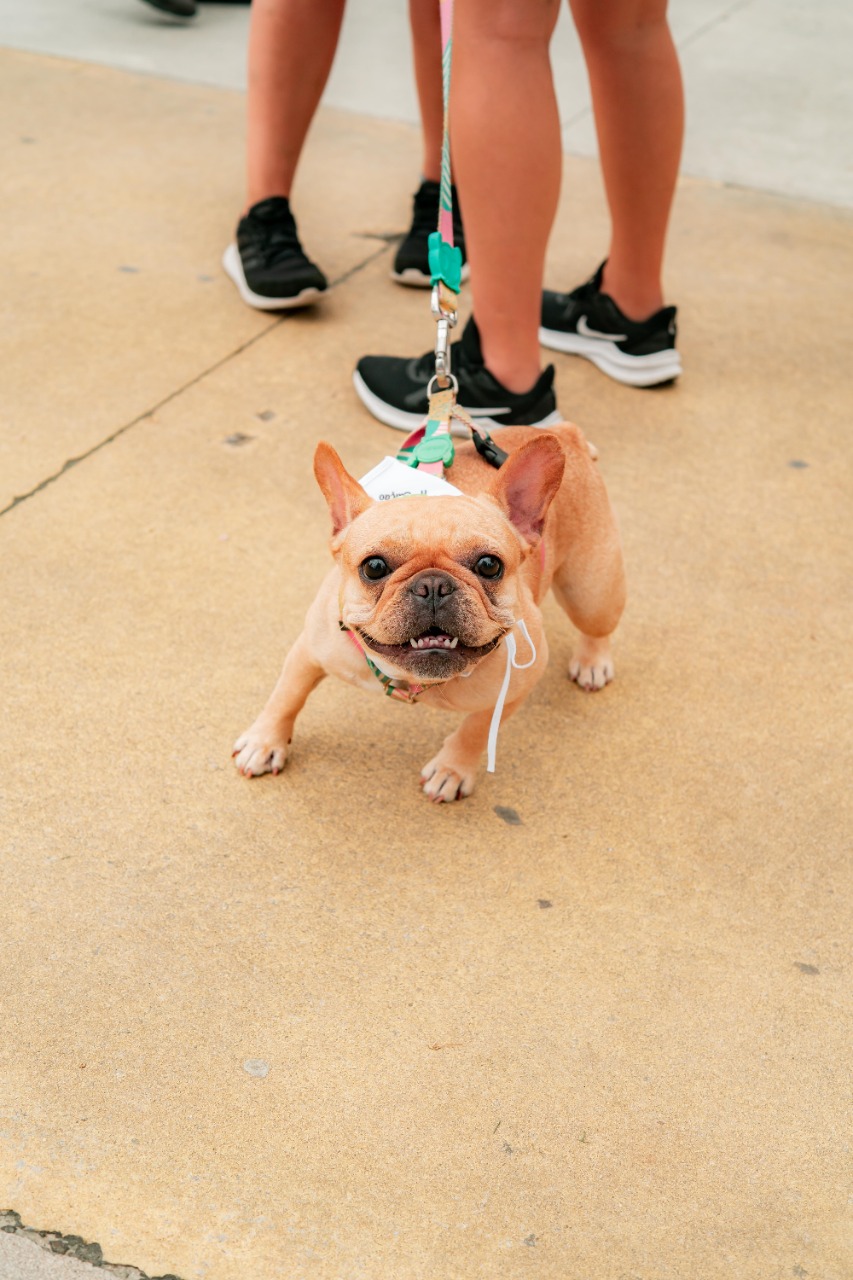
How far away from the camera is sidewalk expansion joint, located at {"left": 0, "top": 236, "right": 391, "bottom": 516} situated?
10.3 ft

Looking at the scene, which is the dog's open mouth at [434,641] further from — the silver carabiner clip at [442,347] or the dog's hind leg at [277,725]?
the silver carabiner clip at [442,347]

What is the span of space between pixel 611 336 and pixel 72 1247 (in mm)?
3025

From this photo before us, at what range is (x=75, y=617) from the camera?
2768mm

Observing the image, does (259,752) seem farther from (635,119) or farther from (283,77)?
(283,77)

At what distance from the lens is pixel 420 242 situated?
13.7 feet

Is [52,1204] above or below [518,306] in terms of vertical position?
below

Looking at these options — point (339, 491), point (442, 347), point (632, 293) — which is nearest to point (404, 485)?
point (339, 491)

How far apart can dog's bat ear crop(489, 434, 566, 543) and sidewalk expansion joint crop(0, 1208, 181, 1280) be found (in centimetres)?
128

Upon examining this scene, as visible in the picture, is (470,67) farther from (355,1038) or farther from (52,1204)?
(52,1204)

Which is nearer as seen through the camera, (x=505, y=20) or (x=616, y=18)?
(x=505, y=20)

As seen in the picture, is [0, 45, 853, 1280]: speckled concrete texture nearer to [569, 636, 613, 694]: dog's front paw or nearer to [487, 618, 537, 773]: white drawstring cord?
[569, 636, 613, 694]: dog's front paw

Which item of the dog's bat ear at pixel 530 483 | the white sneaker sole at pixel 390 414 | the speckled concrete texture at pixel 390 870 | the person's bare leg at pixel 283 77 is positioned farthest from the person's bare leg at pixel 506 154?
the dog's bat ear at pixel 530 483

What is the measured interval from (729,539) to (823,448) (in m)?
0.62


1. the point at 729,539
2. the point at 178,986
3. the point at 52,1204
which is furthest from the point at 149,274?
the point at 52,1204
